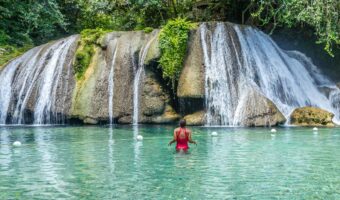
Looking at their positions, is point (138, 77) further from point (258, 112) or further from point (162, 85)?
point (258, 112)

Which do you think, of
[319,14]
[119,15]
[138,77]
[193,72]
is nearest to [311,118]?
[319,14]

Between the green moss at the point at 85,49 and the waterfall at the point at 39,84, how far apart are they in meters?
0.51

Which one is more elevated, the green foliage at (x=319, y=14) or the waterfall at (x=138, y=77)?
the green foliage at (x=319, y=14)

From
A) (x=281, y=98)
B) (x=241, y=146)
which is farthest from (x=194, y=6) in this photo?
(x=241, y=146)

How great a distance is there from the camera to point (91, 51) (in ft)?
77.7

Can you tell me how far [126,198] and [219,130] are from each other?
432 inches

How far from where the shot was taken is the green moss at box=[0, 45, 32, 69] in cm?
2630

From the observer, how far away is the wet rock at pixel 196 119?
20.6 m

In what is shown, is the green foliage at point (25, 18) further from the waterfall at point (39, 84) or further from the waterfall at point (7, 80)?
the waterfall at point (39, 84)

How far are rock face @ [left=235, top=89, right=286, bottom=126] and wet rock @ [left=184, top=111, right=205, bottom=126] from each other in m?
1.26

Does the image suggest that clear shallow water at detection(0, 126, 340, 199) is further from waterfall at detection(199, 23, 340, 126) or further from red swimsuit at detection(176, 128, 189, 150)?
waterfall at detection(199, 23, 340, 126)

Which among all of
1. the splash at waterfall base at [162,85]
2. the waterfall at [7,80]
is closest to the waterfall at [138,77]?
the splash at waterfall base at [162,85]

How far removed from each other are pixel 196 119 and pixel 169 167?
10.3 metres

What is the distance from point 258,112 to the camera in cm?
2003
